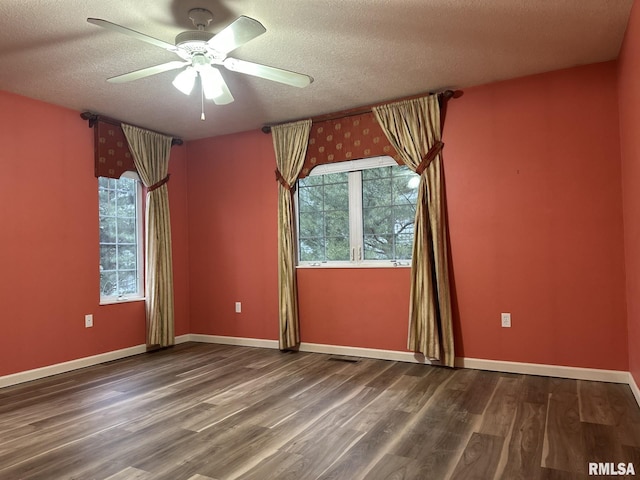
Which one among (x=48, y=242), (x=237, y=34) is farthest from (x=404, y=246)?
(x=48, y=242)

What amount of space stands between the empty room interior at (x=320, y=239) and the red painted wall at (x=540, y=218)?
17 millimetres

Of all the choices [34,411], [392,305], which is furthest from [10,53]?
[392,305]

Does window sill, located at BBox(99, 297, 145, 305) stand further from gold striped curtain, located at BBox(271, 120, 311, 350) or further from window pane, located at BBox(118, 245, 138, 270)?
gold striped curtain, located at BBox(271, 120, 311, 350)

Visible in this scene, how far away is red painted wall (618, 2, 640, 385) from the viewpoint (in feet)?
8.48

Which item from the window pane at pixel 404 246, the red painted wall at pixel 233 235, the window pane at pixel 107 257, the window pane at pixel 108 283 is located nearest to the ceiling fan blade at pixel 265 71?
the window pane at pixel 404 246

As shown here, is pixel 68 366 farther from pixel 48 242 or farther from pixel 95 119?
pixel 95 119

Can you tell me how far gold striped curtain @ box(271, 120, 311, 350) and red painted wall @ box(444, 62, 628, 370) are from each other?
1559 millimetres

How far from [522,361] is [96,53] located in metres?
3.98

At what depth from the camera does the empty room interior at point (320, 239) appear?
2.47 m

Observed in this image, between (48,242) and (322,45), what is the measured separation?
9.62ft

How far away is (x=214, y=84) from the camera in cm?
289

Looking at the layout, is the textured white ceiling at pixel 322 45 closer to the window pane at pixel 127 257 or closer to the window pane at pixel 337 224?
the window pane at pixel 337 224

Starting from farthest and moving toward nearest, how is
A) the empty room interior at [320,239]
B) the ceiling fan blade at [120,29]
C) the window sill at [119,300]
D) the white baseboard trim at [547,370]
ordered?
the window sill at [119,300] < the white baseboard trim at [547,370] < the empty room interior at [320,239] < the ceiling fan blade at [120,29]

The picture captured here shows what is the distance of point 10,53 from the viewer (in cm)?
297
